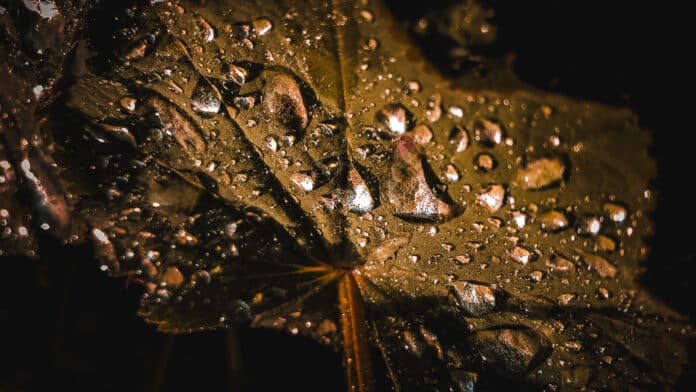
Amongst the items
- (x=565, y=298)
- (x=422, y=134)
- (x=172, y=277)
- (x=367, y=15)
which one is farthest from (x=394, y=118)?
(x=172, y=277)

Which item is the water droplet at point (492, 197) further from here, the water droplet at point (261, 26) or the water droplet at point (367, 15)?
the water droplet at point (261, 26)

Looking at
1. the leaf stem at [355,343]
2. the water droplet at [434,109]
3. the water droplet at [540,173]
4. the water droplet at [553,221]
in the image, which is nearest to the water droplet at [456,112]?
the water droplet at [434,109]

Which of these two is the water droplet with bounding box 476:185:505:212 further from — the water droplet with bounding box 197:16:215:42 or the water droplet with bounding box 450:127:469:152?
the water droplet with bounding box 197:16:215:42

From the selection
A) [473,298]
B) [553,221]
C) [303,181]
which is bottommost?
[473,298]

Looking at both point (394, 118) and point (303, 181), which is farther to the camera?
point (303, 181)

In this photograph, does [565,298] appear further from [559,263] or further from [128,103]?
[128,103]

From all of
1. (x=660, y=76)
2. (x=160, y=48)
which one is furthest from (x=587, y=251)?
(x=160, y=48)
